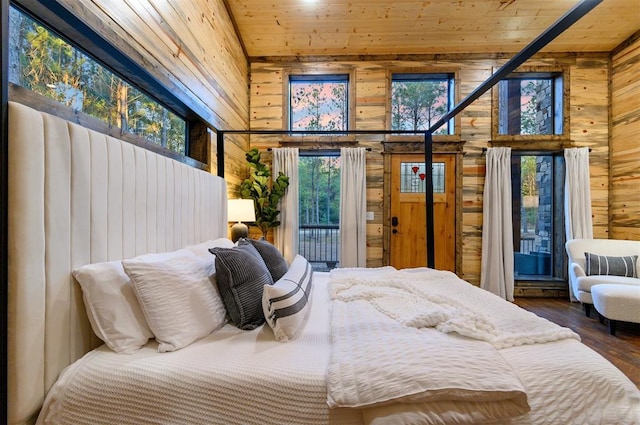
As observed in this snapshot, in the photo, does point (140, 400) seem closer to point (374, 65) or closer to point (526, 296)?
point (374, 65)

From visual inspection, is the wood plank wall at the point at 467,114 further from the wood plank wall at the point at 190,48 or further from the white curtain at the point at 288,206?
the wood plank wall at the point at 190,48

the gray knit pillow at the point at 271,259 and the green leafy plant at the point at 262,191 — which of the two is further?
the green leafy plant at the point at 262,191

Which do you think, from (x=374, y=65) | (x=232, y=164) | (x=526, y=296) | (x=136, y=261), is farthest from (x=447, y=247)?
(x=136, y=261)

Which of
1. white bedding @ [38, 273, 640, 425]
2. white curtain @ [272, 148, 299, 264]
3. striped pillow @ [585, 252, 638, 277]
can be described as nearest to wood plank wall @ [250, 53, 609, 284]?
white curtain @ [272, 148, 299, 264]

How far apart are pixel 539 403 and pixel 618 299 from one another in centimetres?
288

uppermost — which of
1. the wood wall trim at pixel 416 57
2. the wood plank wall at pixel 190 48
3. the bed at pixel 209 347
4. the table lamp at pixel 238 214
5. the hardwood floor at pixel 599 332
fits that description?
the wood wall trim at pixel 416 57

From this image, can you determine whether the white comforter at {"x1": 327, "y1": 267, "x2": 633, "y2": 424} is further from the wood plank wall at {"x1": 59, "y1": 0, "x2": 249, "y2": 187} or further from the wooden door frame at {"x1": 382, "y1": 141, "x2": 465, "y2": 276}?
the wooden door frame at {"x1": 382, "y1": 141, "x2": 465, "y2": 276}

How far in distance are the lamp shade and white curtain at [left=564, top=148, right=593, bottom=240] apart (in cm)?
433

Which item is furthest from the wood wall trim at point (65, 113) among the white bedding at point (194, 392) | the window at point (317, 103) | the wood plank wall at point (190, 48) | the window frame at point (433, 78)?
the window frame at point (433, 78)

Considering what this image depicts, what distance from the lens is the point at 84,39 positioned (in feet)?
4.62

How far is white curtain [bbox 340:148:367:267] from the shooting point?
4.18 meters

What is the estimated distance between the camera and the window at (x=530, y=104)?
435 cm

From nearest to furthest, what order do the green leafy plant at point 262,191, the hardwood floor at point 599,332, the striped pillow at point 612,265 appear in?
the hardwood floor at point 599,332, the striped pillow at point 612,265, the green leafy plant at point 262,191

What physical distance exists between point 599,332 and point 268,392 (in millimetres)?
3629
